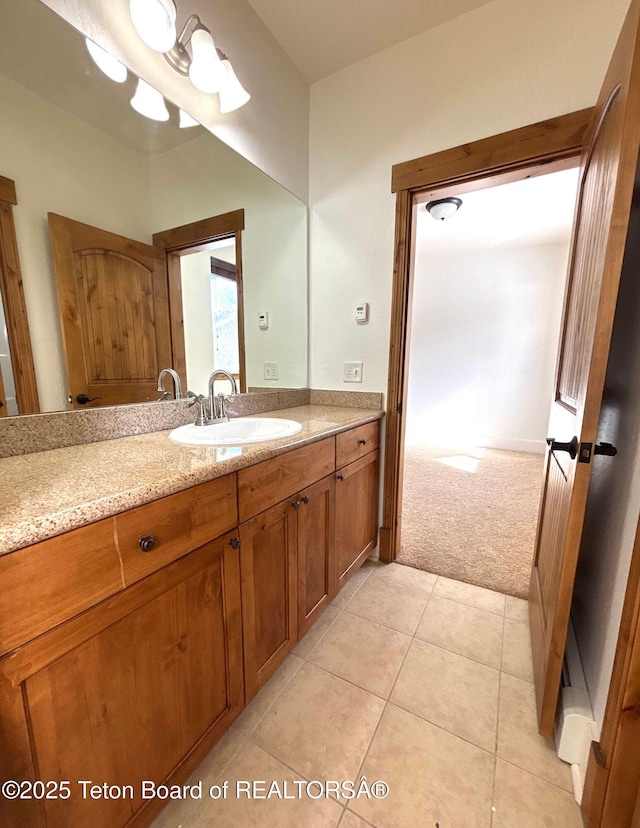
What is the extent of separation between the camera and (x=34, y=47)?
90 cm

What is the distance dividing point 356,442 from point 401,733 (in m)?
1.01

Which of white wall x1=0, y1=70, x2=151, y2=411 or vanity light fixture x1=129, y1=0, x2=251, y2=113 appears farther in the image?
vanity light fixture x1=129, y1=0, x2=251, y2=113

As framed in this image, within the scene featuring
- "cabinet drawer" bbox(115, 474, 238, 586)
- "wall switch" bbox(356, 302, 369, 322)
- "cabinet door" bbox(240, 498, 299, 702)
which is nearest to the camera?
"cabinet drawer" bbox(115, 474, 238, 586)

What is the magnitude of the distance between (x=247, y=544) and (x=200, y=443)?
331 mm

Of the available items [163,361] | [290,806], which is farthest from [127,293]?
[290,806]

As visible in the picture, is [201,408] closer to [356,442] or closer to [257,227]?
[356,442]

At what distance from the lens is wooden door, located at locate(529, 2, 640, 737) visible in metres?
0.74

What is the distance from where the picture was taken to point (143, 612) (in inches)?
27.3

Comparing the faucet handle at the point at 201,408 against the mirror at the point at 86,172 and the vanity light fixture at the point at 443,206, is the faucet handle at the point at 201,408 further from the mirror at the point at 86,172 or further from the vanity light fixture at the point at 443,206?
the vanity light fixture at the point at 443,206

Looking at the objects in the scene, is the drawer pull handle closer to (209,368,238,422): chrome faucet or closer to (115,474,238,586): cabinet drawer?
(115,474,238,586): cabinet drawer

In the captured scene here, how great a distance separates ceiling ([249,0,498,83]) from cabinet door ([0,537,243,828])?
2.17 metres

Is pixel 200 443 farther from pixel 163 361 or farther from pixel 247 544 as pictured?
pixel 163 361

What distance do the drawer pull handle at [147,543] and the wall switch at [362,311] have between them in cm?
148

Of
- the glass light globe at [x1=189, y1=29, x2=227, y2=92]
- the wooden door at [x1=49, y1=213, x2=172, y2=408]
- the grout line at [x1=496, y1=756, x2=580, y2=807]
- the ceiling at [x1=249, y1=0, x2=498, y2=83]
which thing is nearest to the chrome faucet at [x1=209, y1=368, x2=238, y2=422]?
the wooden door at [x1=49, y1=213, x2=172, y2=408]
